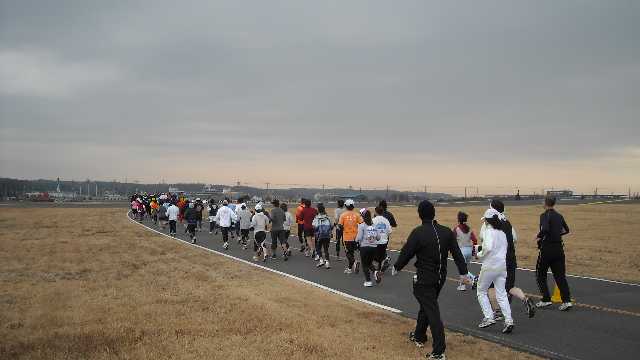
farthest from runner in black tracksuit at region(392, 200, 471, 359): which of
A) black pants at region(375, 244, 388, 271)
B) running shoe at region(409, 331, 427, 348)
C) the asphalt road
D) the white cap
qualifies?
black pants at region(375, 244, 388, 271)

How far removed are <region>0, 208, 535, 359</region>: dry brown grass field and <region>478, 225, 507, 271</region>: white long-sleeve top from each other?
1106 millimetres

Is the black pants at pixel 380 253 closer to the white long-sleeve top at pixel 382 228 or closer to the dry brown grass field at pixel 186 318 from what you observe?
the white long-sleeve top at pixel 382 228

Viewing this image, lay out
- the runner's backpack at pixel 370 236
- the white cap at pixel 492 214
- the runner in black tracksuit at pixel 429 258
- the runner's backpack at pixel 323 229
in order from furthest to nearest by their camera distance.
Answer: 1. the runner's backpack at pixel 323 229
2. the runner's backpack at pixel 370 236
3. the white cap at pixel 492 214
4. the runner in black tracksuit at pixel 429 258

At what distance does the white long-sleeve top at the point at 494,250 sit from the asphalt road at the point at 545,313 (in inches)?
38.8

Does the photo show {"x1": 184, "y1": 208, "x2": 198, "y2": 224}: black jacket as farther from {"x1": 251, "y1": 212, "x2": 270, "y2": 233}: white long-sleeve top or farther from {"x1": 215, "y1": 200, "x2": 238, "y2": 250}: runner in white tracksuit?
{"x1": 251, "y1": 212, "x2": 270, "y2": 233}: white long-sleeve top

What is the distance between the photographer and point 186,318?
859 cm

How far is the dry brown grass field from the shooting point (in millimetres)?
6969

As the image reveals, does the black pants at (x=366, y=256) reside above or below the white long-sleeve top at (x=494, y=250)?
below

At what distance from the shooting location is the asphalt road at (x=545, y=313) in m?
7.27

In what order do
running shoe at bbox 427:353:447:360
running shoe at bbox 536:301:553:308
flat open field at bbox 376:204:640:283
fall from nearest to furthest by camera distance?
running shoe at bbox 427:353:447:360 < running shoe at bbox 536:301:553:308 < flat open field at bbox 376:204:640:283

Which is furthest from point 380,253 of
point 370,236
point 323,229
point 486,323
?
point 486,323

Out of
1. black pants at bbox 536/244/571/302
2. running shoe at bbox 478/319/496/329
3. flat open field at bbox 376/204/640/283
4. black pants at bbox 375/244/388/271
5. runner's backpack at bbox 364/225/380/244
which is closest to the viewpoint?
running shoe at bbox 478/319/496/329

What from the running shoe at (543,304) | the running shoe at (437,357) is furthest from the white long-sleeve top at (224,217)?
the running shoe at (437,357)

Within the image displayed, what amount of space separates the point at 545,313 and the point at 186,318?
6.00 metres
